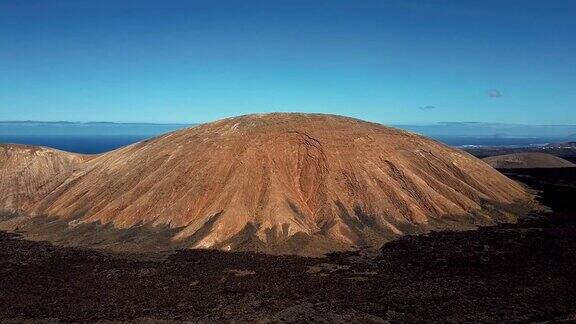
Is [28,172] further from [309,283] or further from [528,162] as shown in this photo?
[528,162]

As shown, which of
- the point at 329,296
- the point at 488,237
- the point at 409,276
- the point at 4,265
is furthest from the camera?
the point at 488,237

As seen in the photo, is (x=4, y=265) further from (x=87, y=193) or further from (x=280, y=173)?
(x=280, y=173)

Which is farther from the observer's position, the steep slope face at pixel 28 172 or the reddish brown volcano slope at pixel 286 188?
the steep slope face at pixel 28 172

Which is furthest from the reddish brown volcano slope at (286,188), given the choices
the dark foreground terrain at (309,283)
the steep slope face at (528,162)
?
the steep slope face at (528,162)

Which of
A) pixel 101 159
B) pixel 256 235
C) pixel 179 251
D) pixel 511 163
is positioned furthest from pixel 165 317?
pixel 511 163

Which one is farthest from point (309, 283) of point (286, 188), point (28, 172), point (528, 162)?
point (528, 162)

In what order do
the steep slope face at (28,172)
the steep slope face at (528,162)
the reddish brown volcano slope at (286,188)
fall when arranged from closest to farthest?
the reddish brown volcano slope at (286,188) → the steep slope face at (28,172) → the steep slope face at (528,162)

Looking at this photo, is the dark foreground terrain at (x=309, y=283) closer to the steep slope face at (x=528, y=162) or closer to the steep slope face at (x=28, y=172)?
the steep slope face at (x=28, y=172)
